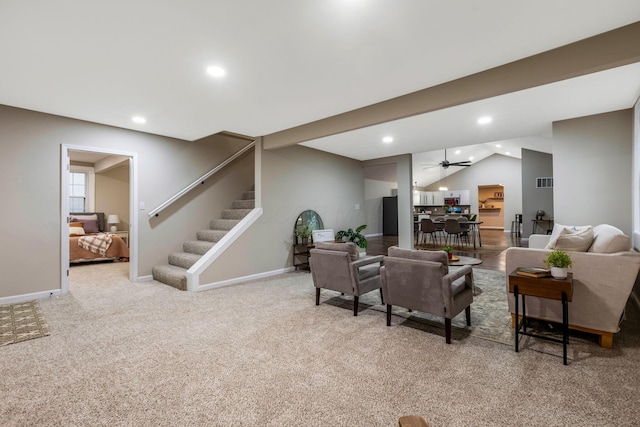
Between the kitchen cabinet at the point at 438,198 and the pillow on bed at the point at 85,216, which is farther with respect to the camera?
the kitchen cabinet at the point at 438,198

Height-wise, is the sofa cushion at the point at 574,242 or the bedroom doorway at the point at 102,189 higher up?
the bedroom doorway at the point at 102,189

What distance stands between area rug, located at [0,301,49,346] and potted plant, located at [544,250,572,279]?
4413mm

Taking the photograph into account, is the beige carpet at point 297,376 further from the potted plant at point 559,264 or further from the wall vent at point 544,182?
the wall vent at point 544,182

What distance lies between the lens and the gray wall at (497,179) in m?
12.9

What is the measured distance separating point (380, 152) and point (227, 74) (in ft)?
14.8

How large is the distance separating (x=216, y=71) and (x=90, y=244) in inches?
223

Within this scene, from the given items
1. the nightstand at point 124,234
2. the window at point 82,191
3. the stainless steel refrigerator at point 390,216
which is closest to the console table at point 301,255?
the nightstand at point 124,234

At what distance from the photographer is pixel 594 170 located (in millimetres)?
4105

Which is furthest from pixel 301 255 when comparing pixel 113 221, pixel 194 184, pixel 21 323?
pixel 113 221

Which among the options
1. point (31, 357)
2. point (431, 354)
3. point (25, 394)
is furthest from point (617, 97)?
point (31, 357)

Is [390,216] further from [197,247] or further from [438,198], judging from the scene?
[197,247]

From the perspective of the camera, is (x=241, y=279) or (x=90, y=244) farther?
(x=90, y=244)

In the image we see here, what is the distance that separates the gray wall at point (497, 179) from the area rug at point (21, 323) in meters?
14.9

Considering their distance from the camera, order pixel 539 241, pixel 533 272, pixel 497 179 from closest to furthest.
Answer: pixel 533 272, pixel 539 241, pixel 497 179
